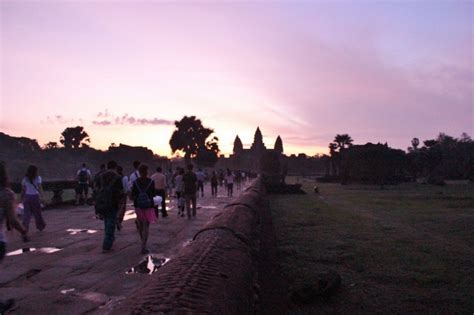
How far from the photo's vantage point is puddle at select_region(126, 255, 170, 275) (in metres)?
7.08

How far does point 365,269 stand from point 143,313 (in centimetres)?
609

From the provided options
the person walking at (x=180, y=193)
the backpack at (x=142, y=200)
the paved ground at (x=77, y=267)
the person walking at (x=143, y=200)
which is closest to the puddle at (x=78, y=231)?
the paved ground at (x=77, y=267)

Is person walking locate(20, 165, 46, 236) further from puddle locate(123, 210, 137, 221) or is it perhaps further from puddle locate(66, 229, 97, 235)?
puddle locate(123, 210, 137, 221)

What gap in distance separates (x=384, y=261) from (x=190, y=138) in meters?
71.6

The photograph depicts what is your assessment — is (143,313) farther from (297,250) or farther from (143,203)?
(297,250)

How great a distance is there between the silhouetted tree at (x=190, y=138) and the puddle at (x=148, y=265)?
7091cm

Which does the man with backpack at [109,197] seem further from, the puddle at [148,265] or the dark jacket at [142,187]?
the puddle at [148,265]

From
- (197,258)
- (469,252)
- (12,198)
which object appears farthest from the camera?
(469,252)

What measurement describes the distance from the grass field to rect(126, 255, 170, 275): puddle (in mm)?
2071

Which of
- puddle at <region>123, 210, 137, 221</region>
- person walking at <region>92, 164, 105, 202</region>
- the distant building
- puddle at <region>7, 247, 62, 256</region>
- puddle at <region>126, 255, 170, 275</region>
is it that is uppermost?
the distant building

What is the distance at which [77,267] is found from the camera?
7.30m

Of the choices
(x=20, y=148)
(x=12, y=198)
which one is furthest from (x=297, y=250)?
(x=20, y=148)

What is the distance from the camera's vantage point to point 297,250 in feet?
31.6

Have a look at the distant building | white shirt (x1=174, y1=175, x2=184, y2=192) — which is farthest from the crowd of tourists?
the distant building
